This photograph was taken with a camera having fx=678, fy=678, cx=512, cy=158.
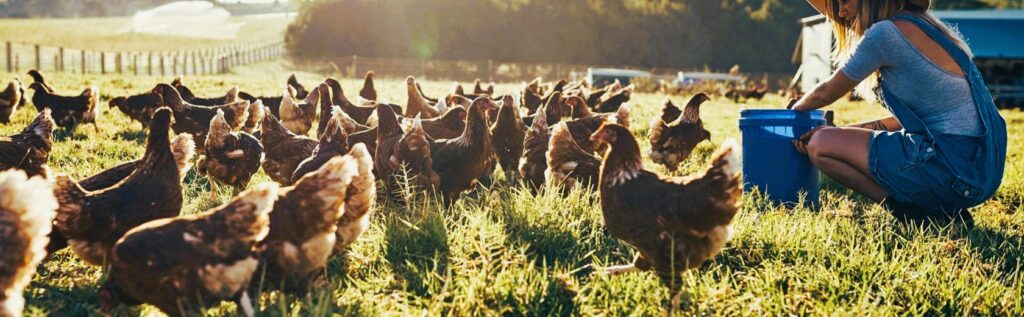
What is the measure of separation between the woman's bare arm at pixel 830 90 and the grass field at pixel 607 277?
2.48 feet

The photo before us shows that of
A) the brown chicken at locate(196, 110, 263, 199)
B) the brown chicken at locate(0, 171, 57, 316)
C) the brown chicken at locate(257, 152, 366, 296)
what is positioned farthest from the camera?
the brown chicken at locate(196, 110, 263, 199)

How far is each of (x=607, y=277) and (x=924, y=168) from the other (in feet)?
8.03

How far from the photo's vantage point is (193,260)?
285 centimetres

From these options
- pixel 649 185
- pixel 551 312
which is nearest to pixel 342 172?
pixel 551 312

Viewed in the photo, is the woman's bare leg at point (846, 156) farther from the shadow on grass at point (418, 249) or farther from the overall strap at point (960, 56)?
the shadow on grass at point (418, 249)

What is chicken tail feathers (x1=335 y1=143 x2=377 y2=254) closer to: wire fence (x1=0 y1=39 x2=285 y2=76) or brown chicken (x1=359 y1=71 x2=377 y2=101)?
brown chicken (x1=359 y1=71 x2=377 y2=101)

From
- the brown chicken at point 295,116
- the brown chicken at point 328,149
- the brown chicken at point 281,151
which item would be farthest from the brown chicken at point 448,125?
the brown chicken at point 295,116

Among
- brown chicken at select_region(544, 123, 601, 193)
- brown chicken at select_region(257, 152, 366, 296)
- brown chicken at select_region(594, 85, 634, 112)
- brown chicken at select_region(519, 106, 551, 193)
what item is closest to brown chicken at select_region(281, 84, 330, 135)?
brown chicken at select_region(519, 106, 551, 193)

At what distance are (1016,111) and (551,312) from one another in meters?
24.4

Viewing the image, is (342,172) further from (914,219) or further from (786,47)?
(786,47)

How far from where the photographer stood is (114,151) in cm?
737

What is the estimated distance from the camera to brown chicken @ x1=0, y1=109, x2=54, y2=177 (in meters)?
4.82

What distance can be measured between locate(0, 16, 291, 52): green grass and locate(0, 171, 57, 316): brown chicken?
54.3 metres

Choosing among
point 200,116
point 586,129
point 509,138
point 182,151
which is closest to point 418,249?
point 182,151
